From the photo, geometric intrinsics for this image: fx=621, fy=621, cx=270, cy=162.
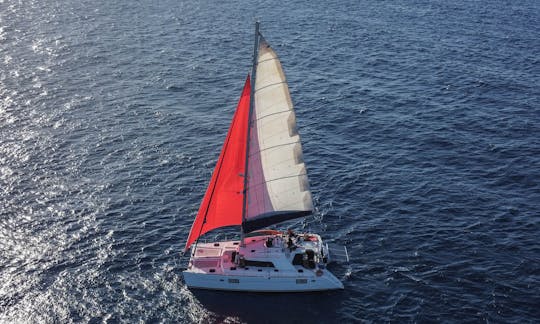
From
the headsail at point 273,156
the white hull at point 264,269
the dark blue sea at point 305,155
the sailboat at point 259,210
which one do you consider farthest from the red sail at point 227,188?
the dark blue sea at point 305,155

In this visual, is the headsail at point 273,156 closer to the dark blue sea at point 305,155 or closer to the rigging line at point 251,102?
the rigging line at point 251,102

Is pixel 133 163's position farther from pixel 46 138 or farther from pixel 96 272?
pixel 96 272

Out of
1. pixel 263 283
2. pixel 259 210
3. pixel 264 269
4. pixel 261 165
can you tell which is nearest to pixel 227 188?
pixel 259 210

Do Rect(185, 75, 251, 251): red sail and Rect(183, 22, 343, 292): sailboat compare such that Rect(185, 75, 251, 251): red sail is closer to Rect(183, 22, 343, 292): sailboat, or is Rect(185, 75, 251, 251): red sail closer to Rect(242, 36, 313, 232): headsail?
Rect(183, 22, 343, 292): sailboat

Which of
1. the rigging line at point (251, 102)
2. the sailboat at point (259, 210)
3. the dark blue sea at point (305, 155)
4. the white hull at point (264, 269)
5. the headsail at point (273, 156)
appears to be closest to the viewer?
the rigging line at point (251, 102)

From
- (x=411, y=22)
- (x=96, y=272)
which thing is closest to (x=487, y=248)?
(x=96, y=272)

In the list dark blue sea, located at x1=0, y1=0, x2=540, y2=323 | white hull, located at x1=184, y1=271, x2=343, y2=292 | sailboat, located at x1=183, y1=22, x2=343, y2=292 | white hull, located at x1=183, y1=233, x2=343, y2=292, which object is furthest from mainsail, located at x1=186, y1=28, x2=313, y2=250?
dark blue sea, located at x1=0, y1=0, x2=540, y2=323
